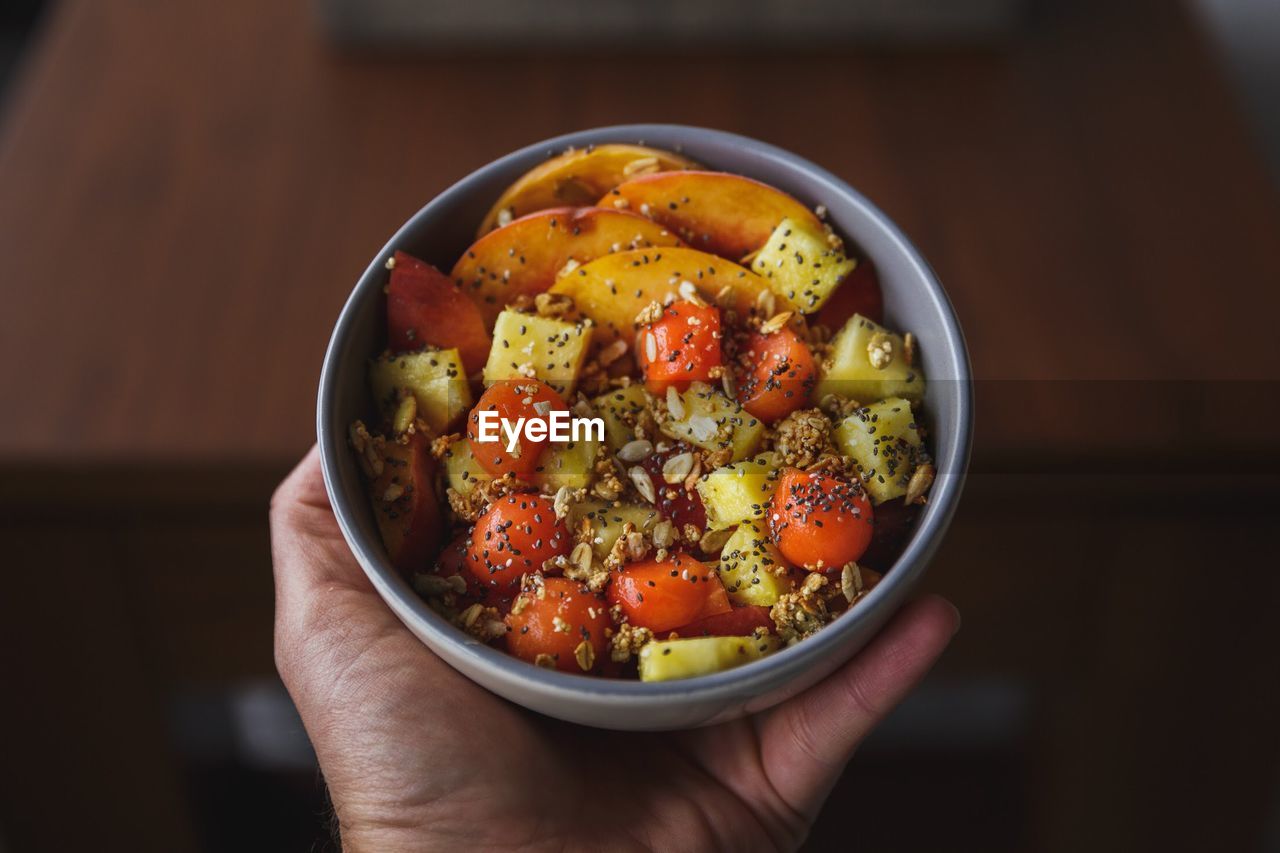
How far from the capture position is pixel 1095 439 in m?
1.64

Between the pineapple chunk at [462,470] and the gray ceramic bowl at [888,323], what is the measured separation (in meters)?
0.08

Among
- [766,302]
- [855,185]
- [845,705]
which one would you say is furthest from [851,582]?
[855,185]

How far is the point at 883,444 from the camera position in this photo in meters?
1.08

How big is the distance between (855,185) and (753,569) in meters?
0.98

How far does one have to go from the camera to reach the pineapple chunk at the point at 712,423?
3.63ft

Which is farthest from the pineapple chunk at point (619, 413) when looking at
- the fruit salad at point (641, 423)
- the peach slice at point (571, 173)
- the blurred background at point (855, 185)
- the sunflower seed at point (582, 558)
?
the blurred background at point (855, 185)

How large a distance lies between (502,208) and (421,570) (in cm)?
37

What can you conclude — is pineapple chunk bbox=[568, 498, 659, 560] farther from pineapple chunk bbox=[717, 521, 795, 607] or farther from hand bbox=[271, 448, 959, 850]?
hand bbox=[271, 448, 959, 850]

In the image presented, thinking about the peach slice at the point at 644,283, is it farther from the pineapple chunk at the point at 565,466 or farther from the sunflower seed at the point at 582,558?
the sunflower seed at the point at 582,558

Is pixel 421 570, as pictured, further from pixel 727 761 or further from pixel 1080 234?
pixel 1080 234

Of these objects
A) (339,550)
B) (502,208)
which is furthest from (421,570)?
(502,208)

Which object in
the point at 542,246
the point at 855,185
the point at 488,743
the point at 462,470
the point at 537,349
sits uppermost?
the point at 855,185

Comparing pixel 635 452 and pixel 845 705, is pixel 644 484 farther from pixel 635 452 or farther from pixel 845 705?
pixel 845 705

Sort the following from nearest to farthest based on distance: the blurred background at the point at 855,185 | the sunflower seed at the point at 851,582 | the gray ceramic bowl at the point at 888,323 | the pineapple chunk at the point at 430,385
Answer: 1. the gray ceramic bowl at the point at 888,323
2. the sunflower seed at the point at 851,582
3. the pineapple chunk at the point at 430,385
4. the blurred background at the point at 855,185
